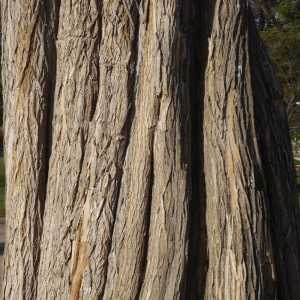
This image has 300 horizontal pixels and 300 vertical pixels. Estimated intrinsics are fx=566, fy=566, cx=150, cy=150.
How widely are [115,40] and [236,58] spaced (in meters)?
0.67

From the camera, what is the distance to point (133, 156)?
304 centimetres

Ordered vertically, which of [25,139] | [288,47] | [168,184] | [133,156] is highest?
[288,47]

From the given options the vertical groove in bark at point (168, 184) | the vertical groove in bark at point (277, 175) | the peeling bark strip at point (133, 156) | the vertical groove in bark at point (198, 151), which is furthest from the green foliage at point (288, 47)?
the vertical groove in bark at point (168, 184)

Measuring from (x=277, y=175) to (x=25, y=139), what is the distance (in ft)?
4.98

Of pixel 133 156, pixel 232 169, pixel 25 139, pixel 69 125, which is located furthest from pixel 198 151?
pixel 25 139

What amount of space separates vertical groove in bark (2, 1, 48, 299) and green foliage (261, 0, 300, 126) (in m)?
13.1

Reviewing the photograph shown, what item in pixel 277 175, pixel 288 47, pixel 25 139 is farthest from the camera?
pixel 288 47

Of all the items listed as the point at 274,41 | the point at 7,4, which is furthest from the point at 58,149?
the point at 274,41

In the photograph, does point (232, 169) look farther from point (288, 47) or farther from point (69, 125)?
point (288, 47)

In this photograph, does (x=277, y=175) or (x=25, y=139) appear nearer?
(x=25, y=139)

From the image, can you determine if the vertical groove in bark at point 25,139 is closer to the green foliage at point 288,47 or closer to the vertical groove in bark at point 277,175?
the vertical groove in bark at point 277,175

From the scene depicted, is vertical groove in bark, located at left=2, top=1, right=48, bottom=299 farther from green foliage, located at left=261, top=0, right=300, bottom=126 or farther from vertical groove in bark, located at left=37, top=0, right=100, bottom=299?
green foliage, located at left=261, top=0, right=300, bottom=126

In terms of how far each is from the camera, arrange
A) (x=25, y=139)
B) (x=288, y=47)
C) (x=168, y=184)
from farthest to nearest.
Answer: (x=288, y=47), (x=25, y=139), (x=168, y=184)

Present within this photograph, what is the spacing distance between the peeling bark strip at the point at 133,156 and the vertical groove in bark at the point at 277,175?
0.24 metres
